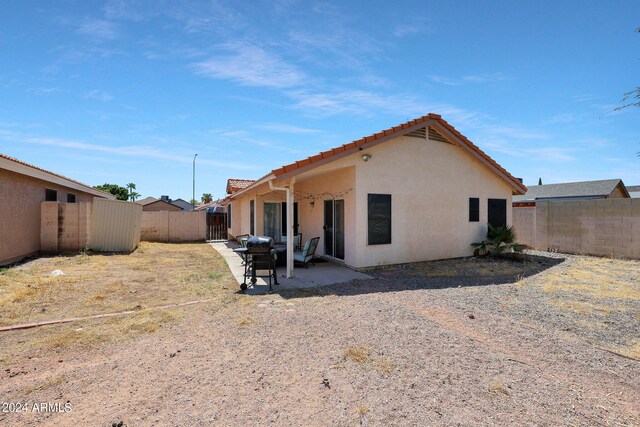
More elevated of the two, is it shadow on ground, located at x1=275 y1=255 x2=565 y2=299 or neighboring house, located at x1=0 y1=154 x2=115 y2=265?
neighboring house, located at x1=0 y1=154 x2=115 y2=265

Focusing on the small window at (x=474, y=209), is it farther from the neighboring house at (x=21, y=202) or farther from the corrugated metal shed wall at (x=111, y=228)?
the neighboring house at (x=21, y=202)

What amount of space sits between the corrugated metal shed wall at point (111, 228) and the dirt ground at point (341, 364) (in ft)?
27.5

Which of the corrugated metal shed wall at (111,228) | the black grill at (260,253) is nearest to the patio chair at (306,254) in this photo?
the black grill at (260,253)

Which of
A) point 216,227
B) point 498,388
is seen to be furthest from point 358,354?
point 216,227

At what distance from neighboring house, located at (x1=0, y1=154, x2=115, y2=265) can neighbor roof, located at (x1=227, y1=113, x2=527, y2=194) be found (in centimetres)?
859

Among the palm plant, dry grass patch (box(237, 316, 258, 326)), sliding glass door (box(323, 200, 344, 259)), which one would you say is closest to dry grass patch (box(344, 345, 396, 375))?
dry grass patch (box(237, 316, 258, 326))

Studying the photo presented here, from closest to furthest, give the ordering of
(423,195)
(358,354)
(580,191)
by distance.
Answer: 1. (358,354)
2. (423,195)
3. (580,191)

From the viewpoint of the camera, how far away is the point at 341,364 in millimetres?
3609

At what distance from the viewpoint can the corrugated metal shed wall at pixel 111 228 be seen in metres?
14.0

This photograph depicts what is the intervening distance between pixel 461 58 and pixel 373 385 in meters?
10.5

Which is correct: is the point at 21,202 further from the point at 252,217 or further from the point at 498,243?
the point at 498,243

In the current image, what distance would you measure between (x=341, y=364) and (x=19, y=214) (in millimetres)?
14068

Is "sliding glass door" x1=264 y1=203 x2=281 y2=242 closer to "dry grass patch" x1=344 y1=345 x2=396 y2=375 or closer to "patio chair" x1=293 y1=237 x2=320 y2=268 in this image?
"patio chair" x1=293 y1=237 x2=320 y2=268

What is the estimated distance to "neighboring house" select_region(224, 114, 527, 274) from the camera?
9305mm
